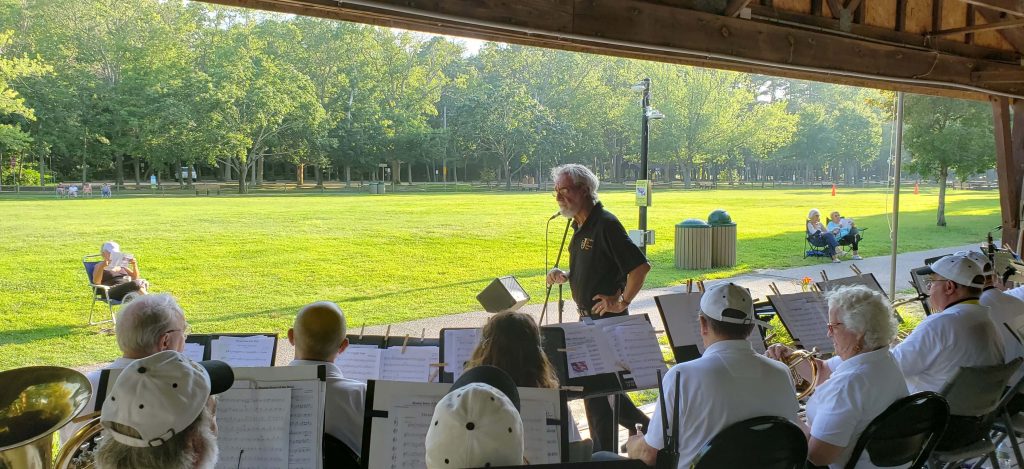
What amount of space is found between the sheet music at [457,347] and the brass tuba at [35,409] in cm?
157

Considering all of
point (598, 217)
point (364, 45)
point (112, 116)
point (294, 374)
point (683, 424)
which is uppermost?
point (364, 45)

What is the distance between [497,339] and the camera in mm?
2693

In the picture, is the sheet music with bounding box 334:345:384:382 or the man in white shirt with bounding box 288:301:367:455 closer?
the man in white shirt with bounding box 288:301:367:455

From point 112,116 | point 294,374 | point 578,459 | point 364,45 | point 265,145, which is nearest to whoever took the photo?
point 294,374

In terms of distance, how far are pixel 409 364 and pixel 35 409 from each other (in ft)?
5.37

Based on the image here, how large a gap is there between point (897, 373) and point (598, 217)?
210 centimetres

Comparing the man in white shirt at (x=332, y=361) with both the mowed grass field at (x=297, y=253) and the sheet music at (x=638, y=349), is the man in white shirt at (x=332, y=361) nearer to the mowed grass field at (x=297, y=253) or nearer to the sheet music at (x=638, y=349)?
the sheet music at (x=638, y=349)

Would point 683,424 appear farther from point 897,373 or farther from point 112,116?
point 112,116

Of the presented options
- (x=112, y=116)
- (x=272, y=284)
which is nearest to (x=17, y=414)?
(x=272, y=284)

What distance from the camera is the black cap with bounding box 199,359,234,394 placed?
6.55ft

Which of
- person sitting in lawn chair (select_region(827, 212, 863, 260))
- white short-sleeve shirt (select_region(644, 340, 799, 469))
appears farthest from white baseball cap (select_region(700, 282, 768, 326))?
person sitting in lawn chair (select_region(827, 212, 863, 260))

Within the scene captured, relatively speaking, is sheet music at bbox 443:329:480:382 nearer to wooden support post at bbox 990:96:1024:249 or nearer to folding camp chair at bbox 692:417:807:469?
folding camp chair at bbox 692:417:807:469

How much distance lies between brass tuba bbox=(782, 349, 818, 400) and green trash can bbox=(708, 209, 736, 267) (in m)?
11.9

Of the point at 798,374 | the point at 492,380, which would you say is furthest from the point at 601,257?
the point at 492,380
